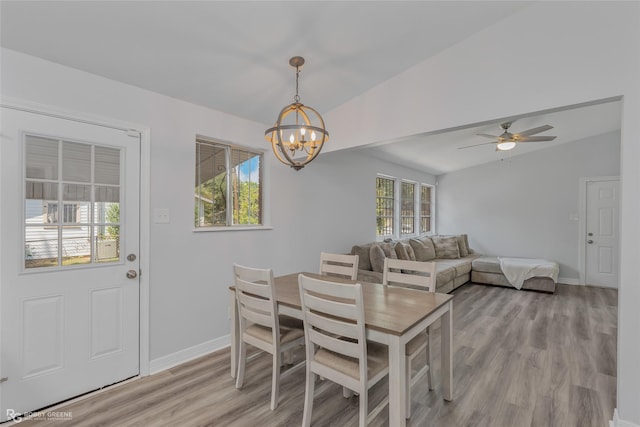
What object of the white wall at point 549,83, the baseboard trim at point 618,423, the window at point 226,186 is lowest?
the baseboard trim at point 618,423

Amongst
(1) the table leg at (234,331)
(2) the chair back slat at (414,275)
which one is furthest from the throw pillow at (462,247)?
(1) the table leg at (234,331)

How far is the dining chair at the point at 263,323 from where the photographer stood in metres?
2.00

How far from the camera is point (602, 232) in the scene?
18.1 feet

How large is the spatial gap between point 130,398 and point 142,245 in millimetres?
1137

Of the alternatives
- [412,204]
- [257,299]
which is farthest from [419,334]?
[412,204]

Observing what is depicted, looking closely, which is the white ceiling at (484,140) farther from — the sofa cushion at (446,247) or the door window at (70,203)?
the door window at (70,203)

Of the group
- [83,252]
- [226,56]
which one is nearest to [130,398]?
[83,252]

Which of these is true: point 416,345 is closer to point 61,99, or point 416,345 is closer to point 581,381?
point 581,381

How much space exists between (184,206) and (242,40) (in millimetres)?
1500

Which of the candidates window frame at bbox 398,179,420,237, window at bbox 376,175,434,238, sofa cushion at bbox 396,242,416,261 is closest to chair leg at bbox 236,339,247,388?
sofa cushion at bbox 396,242,416,261

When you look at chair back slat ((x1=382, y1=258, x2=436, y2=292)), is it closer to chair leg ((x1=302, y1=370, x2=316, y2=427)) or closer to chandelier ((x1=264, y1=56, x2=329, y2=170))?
chair leg ((x1=302, y1=370, x2=316, y2=427))

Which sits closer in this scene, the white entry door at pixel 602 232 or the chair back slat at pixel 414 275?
the chair back slat at pixel 414 275

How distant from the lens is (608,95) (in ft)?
6.07

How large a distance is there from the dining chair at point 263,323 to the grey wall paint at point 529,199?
19.9 ft
